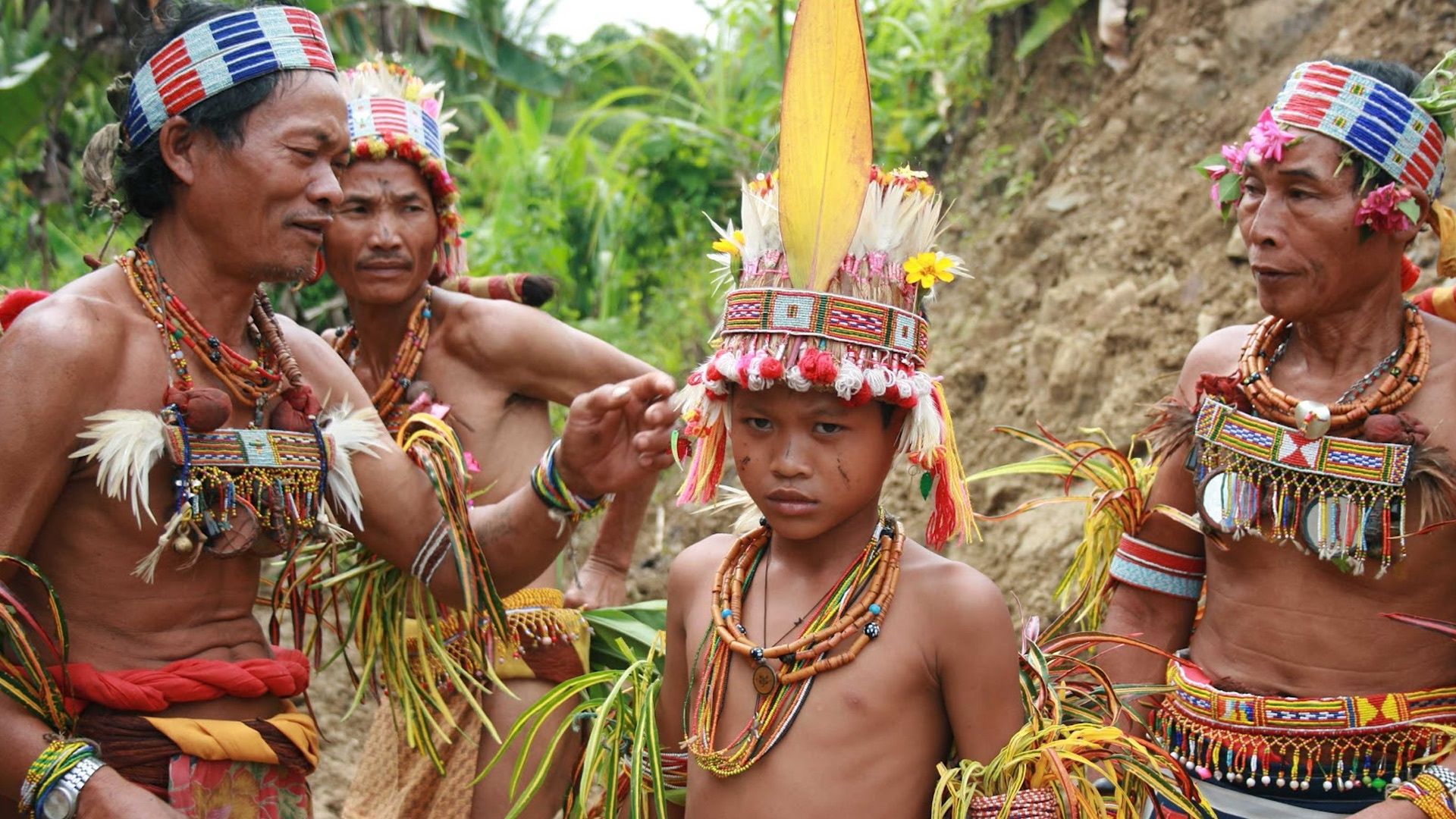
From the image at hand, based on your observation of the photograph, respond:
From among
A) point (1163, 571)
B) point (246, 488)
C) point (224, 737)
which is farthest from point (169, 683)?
point (1163, 571)

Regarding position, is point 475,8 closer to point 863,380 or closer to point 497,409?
point 497,409

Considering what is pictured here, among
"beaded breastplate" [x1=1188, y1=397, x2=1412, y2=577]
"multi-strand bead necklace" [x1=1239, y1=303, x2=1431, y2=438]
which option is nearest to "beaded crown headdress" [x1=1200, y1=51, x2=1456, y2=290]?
"multi-strand bead necklace" [x1=1239, y1=303, x2=1431, y2=438]

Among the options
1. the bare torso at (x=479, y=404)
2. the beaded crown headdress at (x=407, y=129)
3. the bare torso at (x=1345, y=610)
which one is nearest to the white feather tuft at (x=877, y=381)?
the bare torso at (x=1345, y=610)

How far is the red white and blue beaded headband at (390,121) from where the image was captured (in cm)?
453

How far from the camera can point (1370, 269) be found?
340cm

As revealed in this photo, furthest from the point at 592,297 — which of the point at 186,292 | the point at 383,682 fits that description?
the point at 186,292

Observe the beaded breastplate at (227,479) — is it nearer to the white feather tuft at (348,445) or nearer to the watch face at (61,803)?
the white feather tuft at (348,445)

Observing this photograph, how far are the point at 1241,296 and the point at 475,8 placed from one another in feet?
45.8

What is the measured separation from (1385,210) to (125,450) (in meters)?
2.79

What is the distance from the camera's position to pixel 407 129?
15.1 ft

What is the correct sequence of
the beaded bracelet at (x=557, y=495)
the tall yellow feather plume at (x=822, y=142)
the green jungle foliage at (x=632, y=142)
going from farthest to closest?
1. the green jungle foliage at (x=632, y=142)
2. the beaded bracelet at (x=557, y=495)
3. the tall yellow feather plume at (x=822, y=142)

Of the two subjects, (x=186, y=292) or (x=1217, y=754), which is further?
(x=1217, y=754)

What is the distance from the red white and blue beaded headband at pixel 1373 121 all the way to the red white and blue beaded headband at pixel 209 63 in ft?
7.63

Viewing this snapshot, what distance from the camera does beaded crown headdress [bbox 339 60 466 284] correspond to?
453 cm
